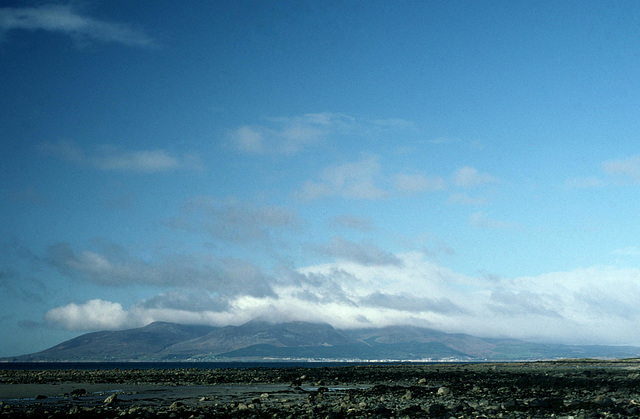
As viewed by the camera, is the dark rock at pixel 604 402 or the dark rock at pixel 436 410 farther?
the dark rock at pixel 604 402

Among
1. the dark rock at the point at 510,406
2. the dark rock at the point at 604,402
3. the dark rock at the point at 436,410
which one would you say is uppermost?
the dark rock at the point at 436,410

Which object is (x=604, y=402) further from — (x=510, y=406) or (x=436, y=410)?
(x=436, y=410)

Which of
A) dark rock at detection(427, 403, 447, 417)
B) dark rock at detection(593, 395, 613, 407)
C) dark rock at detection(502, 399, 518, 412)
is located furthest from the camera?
dark rock at detection(593, 395, 613, 407)

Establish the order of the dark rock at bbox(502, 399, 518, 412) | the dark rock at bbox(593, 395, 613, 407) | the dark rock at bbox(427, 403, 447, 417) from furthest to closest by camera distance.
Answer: the dark rock at bbox(593, 395, 613, 407) → the dark rock at bbox(502, 399, 518, 412) → the dark rock at bbox(427, 403, 447, 417)

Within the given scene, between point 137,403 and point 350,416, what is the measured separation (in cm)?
1726

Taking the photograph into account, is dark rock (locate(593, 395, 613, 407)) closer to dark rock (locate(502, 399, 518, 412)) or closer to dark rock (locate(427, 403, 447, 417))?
dark rock (locate(502, 399, 518, 412))

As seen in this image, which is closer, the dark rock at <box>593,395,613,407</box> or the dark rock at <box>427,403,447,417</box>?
the dark rock at <box>427,403,447,417</box>

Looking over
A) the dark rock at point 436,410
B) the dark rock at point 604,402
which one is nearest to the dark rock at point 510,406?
the dark rock at point 436,410

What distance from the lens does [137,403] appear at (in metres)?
36.8

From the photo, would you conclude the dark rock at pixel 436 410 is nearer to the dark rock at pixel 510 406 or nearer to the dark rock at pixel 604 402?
the dark rock at pixel 510 406

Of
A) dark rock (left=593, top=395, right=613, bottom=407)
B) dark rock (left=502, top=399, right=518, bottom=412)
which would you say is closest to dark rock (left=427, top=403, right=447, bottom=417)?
dark rock (left=502, top=399, right=518, bottom=412)

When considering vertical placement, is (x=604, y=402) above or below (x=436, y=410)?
below

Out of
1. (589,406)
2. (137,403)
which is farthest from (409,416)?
(137,403)

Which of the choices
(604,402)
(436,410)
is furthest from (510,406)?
(604,402)
